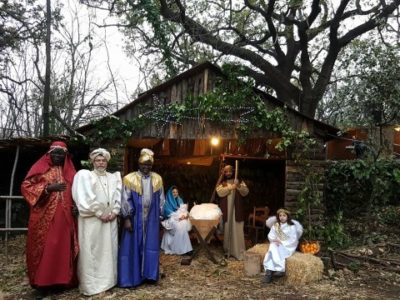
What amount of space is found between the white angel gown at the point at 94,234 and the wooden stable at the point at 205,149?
2089 mm

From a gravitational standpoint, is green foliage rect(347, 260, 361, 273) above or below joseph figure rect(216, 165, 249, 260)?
below

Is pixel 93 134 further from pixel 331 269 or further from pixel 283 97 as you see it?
pixel 283 97

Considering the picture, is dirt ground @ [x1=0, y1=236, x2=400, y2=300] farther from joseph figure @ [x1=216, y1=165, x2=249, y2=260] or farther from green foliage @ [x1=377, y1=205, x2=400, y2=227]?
green foliage @ [x1=377, y1=205, x2=400, y2=227]

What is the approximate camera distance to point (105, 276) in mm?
5855

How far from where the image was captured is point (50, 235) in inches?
224

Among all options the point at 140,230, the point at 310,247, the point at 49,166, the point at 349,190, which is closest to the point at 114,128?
the point at 49,166

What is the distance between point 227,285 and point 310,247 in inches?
67.9

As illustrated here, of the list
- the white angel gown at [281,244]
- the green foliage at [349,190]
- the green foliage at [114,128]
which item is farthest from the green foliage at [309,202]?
the green foliage at [349,190]

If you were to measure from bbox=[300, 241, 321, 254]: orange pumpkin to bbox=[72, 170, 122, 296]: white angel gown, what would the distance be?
3.17 m

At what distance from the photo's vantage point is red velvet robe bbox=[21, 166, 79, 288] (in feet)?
18.5

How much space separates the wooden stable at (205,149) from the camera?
7.67 metres

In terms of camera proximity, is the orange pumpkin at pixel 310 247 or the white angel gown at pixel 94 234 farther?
the orange pumpkin at pixel 310 247

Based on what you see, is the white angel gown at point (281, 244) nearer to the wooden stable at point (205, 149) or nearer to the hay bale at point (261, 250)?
the hay bale at point (261, 250)

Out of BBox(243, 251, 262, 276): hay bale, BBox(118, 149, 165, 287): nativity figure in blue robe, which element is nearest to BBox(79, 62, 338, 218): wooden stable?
BBox(243, 251, 262, 276): hay bale
